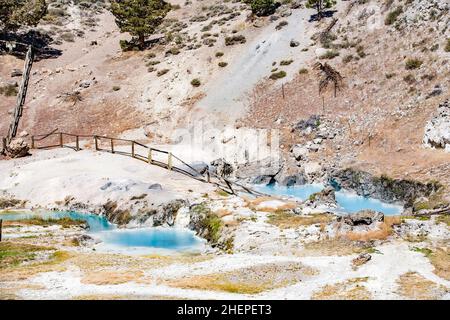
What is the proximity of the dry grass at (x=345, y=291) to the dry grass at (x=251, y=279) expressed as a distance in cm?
148

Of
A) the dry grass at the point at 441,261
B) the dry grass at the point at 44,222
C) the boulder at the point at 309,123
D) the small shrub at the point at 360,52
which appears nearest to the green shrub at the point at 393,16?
the small shrub at the point at 360,52

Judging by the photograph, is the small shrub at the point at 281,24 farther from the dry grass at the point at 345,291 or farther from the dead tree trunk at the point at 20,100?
the dry grass at the point at 345,291

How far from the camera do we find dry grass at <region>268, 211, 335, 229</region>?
27286 mm

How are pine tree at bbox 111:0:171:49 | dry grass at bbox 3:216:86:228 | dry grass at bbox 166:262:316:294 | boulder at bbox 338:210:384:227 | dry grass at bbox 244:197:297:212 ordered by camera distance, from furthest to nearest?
pine tree at bbox 111:0:171:49 → dry grass at bbox 244:197:297:212 → dry grass at bbox 3:216:86:228 → boulder at bbox 338:210:384:227 → dry grass at bbox 166:262:316:294

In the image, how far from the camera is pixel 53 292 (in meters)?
17.8

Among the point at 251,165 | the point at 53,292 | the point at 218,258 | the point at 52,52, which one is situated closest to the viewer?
the point at 53,292

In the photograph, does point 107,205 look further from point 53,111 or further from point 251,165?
point 53,111

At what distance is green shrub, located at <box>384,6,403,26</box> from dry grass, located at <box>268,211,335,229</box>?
36175mm

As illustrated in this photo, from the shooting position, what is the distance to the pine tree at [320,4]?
65.4 m

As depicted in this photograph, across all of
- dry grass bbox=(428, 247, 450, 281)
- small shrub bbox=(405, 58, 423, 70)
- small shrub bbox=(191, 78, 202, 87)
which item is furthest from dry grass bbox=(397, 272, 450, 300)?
small shrub bbox=(191, 78, 202, 87)

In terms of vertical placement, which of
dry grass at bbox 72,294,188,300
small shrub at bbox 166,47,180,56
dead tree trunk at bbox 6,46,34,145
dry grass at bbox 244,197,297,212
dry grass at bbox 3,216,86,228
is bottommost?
dry grass at bbox 72,294,188,300

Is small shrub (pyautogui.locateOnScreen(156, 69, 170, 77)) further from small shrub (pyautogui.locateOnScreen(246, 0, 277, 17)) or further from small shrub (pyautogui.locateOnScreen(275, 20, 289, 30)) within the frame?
small shrub (pyautogui.locateOnScreen(246, 0, 277, 17))

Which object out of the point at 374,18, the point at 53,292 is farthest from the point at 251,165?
the point at 53,292
